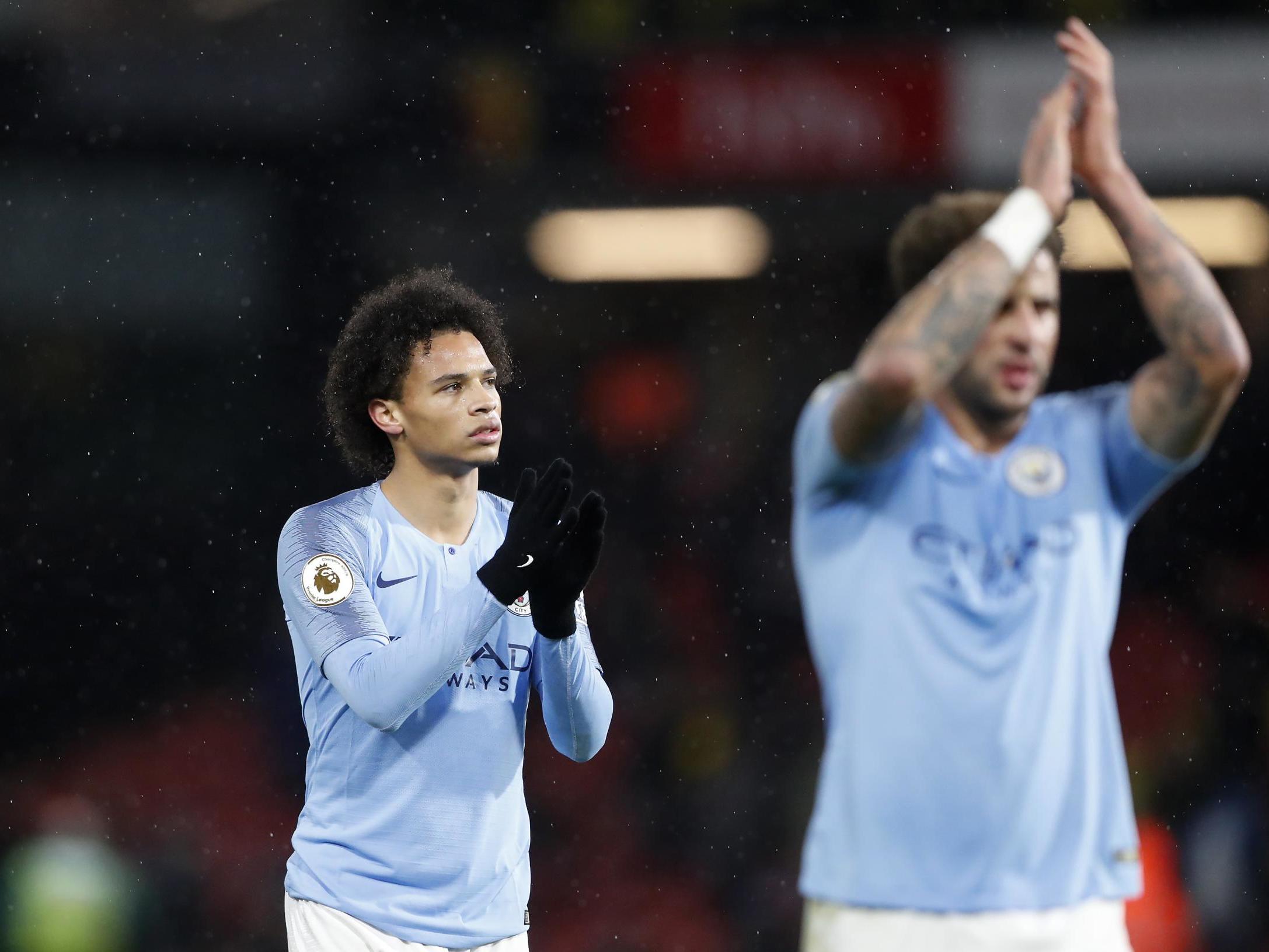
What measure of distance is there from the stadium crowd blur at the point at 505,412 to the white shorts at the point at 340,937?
3962 millimetres

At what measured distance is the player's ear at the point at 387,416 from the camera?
11.0 feet

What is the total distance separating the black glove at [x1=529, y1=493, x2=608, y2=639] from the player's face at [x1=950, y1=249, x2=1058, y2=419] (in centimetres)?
99

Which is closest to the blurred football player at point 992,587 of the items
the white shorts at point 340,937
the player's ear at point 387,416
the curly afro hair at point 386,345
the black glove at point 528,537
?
the black glove at point 528,537

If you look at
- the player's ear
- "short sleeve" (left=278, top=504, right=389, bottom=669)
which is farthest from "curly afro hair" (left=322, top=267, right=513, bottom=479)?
"short sleeve" (left=278, top=504, right=389, bottom=669)

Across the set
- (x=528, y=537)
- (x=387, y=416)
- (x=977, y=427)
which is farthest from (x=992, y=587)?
(x=387, y=416)

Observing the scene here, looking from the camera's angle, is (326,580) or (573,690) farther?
(573,690)

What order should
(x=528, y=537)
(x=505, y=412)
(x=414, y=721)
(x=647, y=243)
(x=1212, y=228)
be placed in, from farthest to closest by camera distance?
(x=647, y=243)
(x=505, y=412)
(x=1212, y=228)
(x=414, y=721)
(x=528, y=537)

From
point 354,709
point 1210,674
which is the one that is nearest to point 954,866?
point 354,709

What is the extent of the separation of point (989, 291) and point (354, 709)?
1.48 metres

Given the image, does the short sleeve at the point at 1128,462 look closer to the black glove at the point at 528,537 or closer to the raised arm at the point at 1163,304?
the raised arm at the point at 1163,304

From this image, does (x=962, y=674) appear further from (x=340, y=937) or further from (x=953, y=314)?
(x=340, y=937)

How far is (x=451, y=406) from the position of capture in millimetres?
3260

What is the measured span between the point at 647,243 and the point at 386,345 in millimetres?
4250

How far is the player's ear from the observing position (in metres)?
3.36
